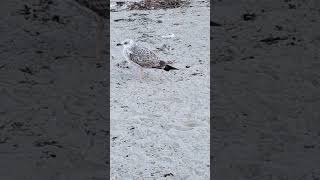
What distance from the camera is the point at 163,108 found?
602cm

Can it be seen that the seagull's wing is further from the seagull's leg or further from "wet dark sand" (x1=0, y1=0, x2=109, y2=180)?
the seagull's leg

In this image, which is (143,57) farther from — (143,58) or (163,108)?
(163,108)

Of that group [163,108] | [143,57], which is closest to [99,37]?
A: [143,57]

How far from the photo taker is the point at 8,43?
27.2ft

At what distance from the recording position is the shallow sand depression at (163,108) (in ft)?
15.1

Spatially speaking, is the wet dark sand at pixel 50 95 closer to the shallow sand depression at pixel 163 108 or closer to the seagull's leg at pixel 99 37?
the seagull's leg at pixel 99 37
